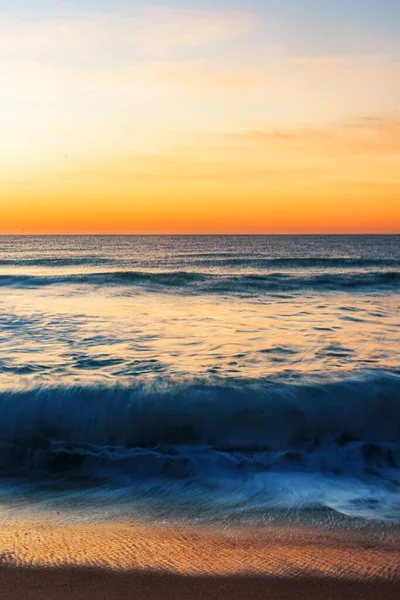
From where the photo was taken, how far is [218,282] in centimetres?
2252

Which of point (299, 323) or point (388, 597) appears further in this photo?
point (299, 323)

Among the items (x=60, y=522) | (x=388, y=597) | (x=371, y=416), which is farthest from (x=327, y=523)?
(x=371, y=416)

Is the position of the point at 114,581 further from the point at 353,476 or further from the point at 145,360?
A: the point at 145,360

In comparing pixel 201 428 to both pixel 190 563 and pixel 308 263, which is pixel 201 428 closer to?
pixel 190 563

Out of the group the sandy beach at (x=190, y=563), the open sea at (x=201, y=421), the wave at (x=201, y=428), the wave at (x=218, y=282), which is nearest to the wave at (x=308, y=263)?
the wave at (x=218, y=282)

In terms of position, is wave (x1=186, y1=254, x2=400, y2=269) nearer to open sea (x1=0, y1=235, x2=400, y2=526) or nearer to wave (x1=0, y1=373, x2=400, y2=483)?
open sea (x1=0, y1=235, x2=400, y2=526)

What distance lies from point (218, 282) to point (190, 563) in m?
19.6

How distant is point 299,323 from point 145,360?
14.2ft

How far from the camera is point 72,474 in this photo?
4680 millimetres

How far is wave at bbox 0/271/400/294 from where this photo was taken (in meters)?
20.3

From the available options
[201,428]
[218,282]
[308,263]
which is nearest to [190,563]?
[201,428]

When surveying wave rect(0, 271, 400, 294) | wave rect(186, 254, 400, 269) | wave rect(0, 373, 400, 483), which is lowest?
wave rect(0, 373, 400, 483)

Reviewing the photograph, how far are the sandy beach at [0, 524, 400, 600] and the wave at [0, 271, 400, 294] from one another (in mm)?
15419

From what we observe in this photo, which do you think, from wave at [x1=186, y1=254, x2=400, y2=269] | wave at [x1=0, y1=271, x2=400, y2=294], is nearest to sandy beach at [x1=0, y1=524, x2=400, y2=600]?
wave at [x1=0, y1=271, x2=400, y2=294]
